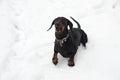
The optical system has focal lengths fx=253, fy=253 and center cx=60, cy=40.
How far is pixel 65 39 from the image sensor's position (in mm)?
3451

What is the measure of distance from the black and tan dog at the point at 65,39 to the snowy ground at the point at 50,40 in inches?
7.5

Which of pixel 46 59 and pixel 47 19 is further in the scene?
pixel 47 19

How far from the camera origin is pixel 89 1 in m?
5.08

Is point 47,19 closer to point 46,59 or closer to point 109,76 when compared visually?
point 46,59

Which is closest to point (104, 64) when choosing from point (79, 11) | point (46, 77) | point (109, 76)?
point (109, 76)

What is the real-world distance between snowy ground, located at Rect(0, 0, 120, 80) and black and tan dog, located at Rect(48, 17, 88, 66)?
0.19 meters

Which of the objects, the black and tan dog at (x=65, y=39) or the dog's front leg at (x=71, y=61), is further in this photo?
the dog's front leg at (x=71, y=61)

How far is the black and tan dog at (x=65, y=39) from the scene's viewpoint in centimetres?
331

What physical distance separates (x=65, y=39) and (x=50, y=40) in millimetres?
810

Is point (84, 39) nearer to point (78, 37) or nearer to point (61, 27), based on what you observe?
point (78, 37)

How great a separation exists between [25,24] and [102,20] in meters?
1.42

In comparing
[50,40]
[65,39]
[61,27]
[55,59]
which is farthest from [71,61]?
[50,40]

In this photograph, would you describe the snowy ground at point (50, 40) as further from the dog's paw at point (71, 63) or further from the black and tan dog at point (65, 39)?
the black and tan dog at point (65, 39)

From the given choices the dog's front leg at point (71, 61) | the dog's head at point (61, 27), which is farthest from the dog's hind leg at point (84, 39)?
the dog's head at point (61, 27)
